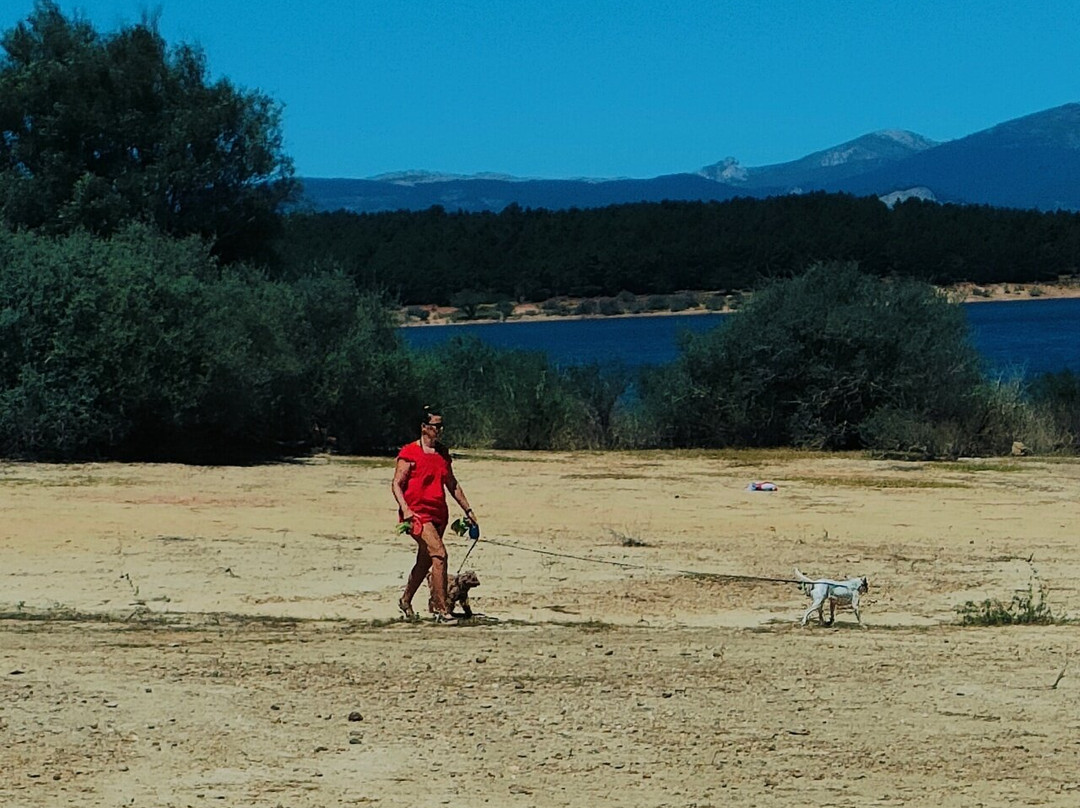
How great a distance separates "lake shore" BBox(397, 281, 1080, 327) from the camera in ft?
256

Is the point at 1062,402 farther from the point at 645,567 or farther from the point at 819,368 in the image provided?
the point at 645,567

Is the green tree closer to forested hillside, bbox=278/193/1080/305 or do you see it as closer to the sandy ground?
the sandy ground

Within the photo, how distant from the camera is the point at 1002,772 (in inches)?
305

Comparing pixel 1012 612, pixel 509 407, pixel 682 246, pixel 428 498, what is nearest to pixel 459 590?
pixel 428 498

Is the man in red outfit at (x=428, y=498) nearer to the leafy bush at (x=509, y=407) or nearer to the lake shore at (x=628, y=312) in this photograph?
the leafy bush at (x=509, y=407)

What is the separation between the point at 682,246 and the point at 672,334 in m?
32.0

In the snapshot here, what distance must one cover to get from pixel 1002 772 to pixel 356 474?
16.7 m

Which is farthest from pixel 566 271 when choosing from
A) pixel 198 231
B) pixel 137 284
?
pixel 137 284

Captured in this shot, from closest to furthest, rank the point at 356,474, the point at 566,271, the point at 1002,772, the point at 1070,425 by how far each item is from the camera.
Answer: the point at 1002,772 < the point at 356,474 < the point at 1070,425 < the point at 566,271

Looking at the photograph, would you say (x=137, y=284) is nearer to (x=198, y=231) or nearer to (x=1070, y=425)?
(x=198, y=231)

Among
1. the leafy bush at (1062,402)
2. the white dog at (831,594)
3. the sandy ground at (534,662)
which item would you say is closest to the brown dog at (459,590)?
the sandy ground at (534,662)

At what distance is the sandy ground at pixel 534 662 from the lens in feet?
25.0

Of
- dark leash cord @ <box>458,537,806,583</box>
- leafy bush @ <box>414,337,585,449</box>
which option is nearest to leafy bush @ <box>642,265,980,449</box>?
leafy bush @ <box>414,337,585,449</box>

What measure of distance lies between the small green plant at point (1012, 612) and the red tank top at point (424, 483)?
389 cm
